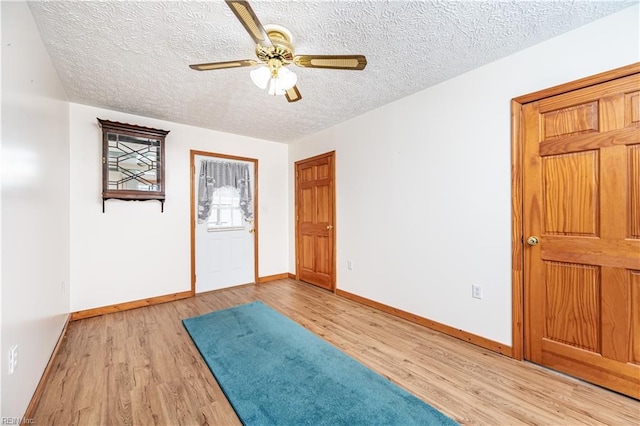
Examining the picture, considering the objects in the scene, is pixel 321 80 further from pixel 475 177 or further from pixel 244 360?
pixel 244 360

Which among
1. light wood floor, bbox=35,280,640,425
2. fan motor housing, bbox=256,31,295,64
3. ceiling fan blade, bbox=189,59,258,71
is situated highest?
fan motor housing, bbox=256,31,295,64

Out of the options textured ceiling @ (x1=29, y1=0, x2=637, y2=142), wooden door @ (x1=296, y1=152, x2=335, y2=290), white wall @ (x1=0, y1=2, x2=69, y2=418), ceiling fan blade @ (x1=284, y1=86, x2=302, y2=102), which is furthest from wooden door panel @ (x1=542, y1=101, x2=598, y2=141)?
white wall @ (x1=0, y1=2, x2=69, y2=418)

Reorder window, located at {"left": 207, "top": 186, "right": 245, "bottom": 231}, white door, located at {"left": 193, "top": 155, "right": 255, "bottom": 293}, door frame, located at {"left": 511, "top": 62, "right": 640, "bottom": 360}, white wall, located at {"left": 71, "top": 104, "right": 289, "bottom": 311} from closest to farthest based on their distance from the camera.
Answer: door frame, located at {"left": 511, "top": 62, "right": 640, "bottom": 360} → white wall, located at {"left": 71, "top": 104, "right": 289, "bottom": 311} → white door, located at {"left": 193, "top": 155, "right": 255, "bottom": 293} → window, located at {"left": 207, "top": 186, "right": 245, "bottom": 231}

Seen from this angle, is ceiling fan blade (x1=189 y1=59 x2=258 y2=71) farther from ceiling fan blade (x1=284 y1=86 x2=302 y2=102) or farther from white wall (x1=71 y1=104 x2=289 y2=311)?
white wall (x1=71 y1=104 x2=289 y2=311)

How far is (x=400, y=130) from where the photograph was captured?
2.92 meters

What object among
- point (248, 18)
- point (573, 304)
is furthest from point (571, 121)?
point (248, 18)

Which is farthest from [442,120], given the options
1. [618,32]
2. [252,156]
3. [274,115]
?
[252,156]

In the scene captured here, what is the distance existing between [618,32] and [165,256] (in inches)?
189

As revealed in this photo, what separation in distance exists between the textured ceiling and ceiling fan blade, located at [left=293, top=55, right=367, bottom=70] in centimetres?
26

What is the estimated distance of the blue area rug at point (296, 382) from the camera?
4.99 feet

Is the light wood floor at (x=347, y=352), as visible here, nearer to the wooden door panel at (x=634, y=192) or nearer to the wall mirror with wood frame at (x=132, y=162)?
the wooden door panel at (x=634, y=192)

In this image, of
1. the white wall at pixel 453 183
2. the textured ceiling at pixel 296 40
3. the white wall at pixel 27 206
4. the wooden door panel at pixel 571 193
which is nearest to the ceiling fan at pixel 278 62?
the textured ceiling at pixel 296 40

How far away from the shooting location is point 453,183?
2471 millimetres

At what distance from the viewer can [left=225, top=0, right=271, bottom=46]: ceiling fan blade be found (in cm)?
120
